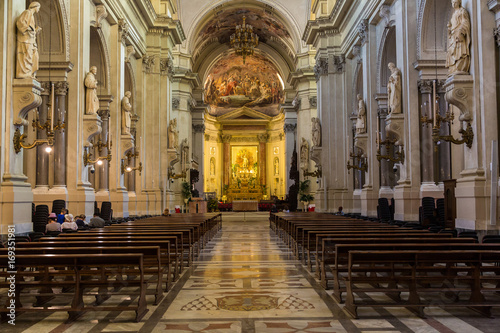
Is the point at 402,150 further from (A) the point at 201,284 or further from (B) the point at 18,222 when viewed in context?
(B) the point at 18,222

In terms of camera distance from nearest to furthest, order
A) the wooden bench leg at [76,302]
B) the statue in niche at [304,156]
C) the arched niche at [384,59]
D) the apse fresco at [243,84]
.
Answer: the wooden bench leg at [76,302] → the arched niche at [384,59] → the statue in niche at [304,156] → the apse fresco at [243,84]

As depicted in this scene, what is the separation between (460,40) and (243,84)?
129 feet

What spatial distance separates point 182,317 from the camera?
5.39 metres

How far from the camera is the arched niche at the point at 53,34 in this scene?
1380 centimetres

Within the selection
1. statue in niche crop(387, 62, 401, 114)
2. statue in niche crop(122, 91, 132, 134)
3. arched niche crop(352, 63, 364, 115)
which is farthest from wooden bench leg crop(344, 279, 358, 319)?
arched niche crop(352, 63, 364, 115)

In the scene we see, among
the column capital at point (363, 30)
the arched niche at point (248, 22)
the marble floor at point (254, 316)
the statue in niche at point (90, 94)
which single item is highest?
the arched niche at point (248, 22)

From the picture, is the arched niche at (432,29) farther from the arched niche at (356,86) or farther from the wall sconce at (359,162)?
the arched niche at (356,86)

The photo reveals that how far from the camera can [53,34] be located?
46.1 ft

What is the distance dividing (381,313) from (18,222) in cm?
724

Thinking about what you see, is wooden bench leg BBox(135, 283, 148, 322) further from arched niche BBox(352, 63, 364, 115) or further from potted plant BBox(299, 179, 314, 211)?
potted plant BBox(299, 179, 314, 211)

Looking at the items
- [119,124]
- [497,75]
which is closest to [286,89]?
[119,124]

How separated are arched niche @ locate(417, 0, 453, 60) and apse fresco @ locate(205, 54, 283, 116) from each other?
106ft

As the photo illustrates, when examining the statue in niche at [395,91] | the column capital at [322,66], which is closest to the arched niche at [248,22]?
the column capital at [322,66]

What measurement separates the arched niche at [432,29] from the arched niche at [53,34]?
9.67m
